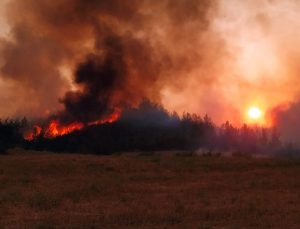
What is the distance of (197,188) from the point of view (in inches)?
1168

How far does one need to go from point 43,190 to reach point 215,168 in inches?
623

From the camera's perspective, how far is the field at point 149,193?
64.7ft

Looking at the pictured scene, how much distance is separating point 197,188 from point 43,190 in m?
8.54

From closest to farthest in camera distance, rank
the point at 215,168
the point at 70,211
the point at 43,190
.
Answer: the point at 70,211, the point at 43,190, the point at 215,168

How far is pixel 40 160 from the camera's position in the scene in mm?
42500

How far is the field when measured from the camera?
1972 cm

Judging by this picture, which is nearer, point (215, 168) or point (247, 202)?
point (247, 202)

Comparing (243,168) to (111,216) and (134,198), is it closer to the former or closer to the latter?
(134,198)

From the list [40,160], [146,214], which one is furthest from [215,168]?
[146,214]

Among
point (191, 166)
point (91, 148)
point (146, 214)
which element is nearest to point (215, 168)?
point (191, 166)

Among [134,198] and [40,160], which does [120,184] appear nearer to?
[134,198]

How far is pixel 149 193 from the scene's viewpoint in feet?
90.9

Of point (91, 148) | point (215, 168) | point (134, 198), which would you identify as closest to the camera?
point (134, 198)

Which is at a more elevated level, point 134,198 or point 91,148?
point 91,148
